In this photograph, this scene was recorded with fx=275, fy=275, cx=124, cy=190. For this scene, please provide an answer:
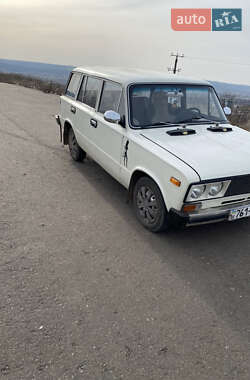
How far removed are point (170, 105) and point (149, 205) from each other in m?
1.58

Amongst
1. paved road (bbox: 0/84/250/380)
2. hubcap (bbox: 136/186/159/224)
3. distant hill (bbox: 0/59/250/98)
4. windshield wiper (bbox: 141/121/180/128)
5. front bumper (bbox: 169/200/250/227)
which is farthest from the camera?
distant hill (bbox: 0/59/250/98)

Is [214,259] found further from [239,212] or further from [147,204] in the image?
[147,204]

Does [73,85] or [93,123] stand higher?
[73,85]

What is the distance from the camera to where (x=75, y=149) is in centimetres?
601

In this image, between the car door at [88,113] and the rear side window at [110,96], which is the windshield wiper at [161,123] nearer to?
the rear side window at [110,96]

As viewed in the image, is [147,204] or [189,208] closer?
[189,208]

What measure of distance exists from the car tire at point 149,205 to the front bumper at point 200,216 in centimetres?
26

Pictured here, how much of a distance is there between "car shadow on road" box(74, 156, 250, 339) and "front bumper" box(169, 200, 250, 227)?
1.51ft

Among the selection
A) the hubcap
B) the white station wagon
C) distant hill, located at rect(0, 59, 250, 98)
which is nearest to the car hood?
the white station wagon

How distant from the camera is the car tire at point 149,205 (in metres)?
3.46

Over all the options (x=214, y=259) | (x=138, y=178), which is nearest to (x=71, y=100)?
(x=138, y=178)

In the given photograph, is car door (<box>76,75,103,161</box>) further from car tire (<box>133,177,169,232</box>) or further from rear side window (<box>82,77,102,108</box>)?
car tire (<box>133,177,169,232</box>)

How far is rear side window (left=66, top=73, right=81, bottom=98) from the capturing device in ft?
18.7

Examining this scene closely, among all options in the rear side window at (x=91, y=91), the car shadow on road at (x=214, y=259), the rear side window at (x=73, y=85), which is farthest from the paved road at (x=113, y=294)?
the rear side window at (x=73, y=85)
